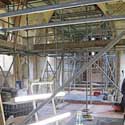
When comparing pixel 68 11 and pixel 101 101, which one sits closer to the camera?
pixel 68 11

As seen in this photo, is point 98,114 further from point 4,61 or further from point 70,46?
point 4,61

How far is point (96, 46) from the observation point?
517 cm

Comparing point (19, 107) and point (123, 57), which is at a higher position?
point (123, 57)

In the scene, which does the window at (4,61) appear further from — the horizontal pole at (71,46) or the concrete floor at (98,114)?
the horizontal pole at (71,46)

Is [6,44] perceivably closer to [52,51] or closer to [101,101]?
[52,51]

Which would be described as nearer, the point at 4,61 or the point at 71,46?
the point at 71,46

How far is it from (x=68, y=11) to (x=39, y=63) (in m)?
4.12

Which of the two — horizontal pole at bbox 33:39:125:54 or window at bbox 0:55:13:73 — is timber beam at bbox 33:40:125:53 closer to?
horizontal pole at bbox 33:39:125:54

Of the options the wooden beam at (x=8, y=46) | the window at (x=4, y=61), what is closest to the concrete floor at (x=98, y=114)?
the wooden beam at (x=8, y=46)

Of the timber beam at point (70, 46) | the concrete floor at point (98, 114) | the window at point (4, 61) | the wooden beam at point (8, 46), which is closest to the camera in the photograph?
the wooden beam at point (8, 46)

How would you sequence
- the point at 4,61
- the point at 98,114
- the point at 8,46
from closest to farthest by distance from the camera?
1. the point at 8,46
2. the point at 98,114
3. the point at 4,61

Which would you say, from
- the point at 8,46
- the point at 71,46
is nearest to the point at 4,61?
the point at 8,46

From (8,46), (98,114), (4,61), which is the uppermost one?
(8,46)

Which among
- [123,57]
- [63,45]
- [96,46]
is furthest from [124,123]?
[123,57]
